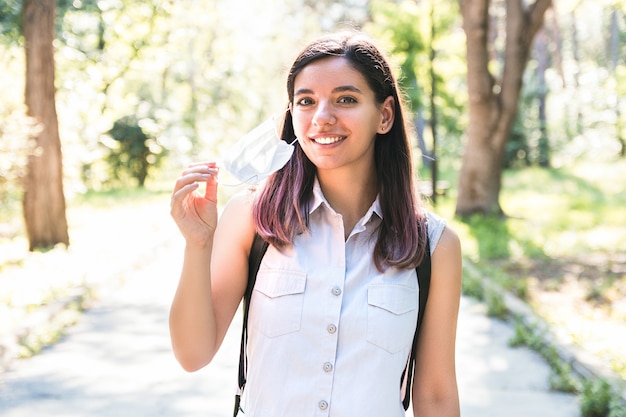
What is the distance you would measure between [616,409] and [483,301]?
15.0 feet

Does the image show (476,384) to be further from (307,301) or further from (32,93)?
(32,93)

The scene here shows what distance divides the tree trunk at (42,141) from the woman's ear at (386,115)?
10.1 meters

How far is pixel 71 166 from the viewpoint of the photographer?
15422mm

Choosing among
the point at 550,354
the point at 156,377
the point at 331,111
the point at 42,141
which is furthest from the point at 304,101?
the point at 42,141

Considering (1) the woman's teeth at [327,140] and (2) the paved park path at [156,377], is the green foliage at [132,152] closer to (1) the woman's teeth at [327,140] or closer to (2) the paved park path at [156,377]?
(2) the paved park path at [156,377]

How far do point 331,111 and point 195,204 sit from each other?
1.42 feet

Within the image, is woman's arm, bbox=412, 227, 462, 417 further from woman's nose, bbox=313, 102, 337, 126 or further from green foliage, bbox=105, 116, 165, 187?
green foliage, bbox=105, 116, 165, 187

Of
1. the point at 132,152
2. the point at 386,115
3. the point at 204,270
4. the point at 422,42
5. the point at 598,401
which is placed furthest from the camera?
the point at 132,152

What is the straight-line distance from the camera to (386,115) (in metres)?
2.44

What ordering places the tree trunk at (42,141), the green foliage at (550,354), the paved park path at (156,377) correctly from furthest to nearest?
the tree trunk at (42,141) < the green foliage at (550,354) < the paved park path at (156,377)

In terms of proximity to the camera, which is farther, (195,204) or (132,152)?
(132,152)

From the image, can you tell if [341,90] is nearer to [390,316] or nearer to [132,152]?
[390,316]

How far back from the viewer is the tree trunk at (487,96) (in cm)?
1510

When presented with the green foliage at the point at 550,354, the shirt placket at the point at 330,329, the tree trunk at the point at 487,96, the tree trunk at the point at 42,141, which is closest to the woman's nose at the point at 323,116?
the shirt placket at the point at 330,329
